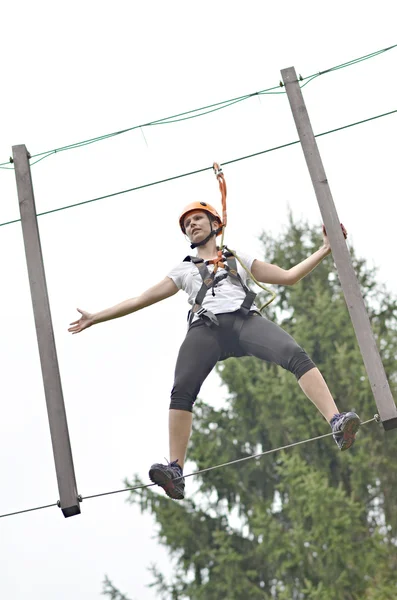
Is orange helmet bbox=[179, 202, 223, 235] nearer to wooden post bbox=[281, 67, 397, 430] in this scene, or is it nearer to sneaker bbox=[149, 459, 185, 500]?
wooden post bbox=[281, 67, 397, 430]

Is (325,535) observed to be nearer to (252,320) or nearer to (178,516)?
(178,516)

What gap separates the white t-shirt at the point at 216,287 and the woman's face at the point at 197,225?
0.20 meters

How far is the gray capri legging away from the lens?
6.72 meters

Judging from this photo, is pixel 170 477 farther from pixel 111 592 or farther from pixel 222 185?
pixel 111 592

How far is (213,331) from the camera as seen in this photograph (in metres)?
6.88

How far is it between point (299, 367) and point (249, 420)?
15.1 m

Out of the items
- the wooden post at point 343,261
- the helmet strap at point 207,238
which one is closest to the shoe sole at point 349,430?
the wooden post at point 343,261

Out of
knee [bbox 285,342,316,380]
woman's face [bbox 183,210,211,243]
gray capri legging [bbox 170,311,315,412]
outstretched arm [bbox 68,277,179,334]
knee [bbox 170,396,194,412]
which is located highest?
woman's face [bbox 183,210,211,243]

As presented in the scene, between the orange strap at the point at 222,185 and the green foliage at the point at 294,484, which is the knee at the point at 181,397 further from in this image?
the green foliage at the point at 294,484

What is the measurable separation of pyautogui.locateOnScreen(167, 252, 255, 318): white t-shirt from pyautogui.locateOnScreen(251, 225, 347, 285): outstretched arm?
6 centimetres

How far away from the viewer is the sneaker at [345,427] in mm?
6426

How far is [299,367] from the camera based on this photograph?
22.0 ft

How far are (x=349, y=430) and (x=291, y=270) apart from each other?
106cm

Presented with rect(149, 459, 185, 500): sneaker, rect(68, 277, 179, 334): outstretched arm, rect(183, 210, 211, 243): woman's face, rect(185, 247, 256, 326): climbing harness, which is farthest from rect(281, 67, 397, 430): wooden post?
rect(149, 459, 185, 500): sneaker
